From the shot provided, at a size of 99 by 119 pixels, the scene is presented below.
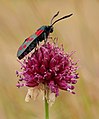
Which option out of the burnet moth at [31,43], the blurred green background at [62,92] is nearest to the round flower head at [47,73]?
the burnet moth at [31,43]

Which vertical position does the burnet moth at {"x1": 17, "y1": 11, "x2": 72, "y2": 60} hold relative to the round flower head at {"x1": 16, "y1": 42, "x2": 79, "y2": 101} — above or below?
above

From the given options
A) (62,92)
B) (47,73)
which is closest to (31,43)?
(47,73)

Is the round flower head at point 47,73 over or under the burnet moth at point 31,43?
under

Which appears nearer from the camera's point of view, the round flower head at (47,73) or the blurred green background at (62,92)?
the round flower head at (47,73)

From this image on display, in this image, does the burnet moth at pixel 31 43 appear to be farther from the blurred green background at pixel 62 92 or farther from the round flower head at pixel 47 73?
the blurred green background at pixel 62 92

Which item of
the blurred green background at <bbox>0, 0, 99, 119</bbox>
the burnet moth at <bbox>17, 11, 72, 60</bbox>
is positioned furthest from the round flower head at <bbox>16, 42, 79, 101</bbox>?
the blurred green background at <bbox>0, 0, 99, 119</bbox>

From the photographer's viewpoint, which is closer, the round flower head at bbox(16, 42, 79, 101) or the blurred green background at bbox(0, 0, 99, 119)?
the round flower head at bbox(16, 42, 79, 101)

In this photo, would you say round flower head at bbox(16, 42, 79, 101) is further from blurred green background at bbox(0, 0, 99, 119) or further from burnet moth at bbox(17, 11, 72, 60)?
blurred green background at bbox(0, 0, 99, 119)
